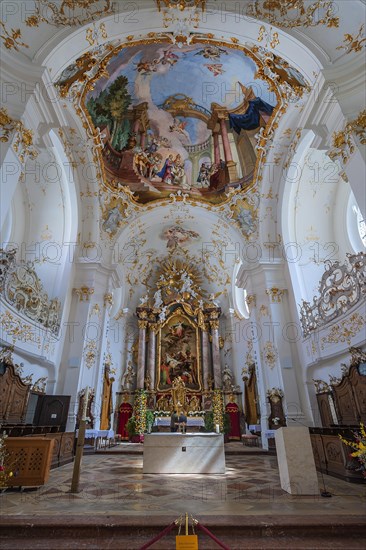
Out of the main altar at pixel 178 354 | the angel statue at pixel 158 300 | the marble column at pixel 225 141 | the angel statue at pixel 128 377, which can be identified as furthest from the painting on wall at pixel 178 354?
the marble column at pixel 225 141

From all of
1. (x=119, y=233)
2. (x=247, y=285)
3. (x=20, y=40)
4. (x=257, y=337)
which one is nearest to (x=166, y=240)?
(x=119, y=233)

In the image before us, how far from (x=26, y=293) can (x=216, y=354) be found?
9426mm

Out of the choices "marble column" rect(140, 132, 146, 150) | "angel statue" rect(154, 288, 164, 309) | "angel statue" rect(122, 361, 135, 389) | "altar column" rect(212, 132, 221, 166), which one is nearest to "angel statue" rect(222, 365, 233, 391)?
"angel statue" rect(122, 361, 135, 389)

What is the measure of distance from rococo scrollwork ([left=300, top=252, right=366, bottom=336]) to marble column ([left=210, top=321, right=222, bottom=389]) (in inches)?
246

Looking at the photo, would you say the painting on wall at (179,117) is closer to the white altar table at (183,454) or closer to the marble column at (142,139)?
the marble column at (142,139)

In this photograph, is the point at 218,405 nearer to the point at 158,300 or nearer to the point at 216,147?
Answer: the point at 158,300

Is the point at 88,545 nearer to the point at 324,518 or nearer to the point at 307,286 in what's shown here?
the point at 324,518

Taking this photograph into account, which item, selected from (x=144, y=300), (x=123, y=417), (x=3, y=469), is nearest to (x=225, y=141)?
(x=144, y=300)

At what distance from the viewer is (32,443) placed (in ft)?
15.4

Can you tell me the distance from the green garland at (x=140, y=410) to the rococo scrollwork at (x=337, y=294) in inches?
288

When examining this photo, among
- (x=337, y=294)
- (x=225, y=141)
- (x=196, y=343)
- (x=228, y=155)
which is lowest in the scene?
(x=337, y=294)

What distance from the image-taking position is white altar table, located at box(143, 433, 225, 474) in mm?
5855

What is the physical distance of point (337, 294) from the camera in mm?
7422

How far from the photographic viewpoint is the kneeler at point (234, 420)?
12911 mm
